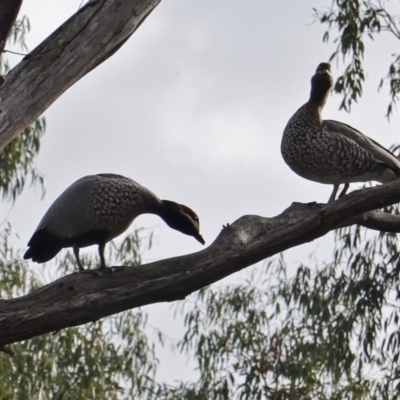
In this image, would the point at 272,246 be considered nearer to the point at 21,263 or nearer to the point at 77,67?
the point at 77,67

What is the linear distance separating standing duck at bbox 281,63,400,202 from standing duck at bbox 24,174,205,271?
0.72 metres

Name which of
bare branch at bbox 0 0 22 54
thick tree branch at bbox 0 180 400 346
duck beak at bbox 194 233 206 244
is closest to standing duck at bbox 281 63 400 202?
duck beak at bbox 194 233 206 244

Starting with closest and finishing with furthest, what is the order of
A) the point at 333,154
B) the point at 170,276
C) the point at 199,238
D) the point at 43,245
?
the point at 170,276 < the point at 43,245 < the point at 199,238 < the point at 333,154

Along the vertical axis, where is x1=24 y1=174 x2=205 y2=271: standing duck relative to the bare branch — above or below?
below

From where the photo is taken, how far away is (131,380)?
1005 cm

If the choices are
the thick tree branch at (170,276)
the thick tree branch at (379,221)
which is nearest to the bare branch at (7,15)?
the thick tree branch at (170,276)

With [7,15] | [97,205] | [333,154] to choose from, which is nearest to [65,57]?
[7,15]

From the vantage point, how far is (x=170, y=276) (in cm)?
438

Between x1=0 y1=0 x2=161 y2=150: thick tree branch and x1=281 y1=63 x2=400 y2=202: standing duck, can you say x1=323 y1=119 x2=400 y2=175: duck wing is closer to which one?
x1=281 y1=63 x2=400 y2=202: standing duck

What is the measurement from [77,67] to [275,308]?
5737mm

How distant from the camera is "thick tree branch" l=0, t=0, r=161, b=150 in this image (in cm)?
462

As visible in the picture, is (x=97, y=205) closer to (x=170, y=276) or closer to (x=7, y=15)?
(x=170, y=276)

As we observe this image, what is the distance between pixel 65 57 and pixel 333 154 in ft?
5.95

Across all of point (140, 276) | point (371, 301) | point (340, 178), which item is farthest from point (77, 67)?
point (371, 301)
